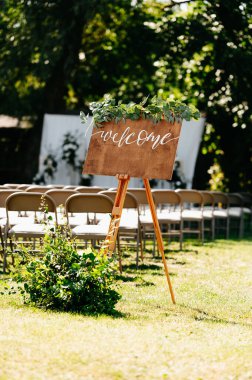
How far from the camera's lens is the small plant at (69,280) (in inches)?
271

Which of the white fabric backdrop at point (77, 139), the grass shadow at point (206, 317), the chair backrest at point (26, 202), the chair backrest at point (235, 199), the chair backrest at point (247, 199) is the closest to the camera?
the grass shadow at point (206, 317)

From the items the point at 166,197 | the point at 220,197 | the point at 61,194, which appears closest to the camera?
the point at 61,194

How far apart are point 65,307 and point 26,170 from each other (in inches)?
705

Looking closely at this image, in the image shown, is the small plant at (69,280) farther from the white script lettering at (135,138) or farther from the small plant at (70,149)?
the small plant at (70,149)

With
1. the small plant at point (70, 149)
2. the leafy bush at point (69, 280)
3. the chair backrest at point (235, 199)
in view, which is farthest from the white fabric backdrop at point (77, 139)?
the leafy bush at point (69, 280)

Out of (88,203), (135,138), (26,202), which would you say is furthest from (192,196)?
(135,138)

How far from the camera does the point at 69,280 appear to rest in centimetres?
699

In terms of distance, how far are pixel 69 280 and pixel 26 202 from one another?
7.41 feet

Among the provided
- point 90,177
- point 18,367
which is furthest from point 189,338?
point 90,177

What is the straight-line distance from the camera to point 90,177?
22.6 m

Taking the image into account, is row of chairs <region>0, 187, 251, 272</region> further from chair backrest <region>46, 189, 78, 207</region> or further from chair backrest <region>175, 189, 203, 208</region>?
chair backrest <region>175, 189, 203, 208</region>

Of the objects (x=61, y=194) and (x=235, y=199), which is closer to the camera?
(x=61, y=194)

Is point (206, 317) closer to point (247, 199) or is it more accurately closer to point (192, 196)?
point (192, 196)

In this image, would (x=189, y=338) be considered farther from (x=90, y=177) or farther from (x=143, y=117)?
(x=90, y=177)
